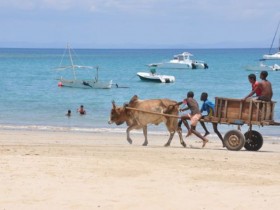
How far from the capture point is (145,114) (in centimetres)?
1911

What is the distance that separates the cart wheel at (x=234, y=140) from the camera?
17.8 metres

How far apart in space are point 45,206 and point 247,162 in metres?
6.22

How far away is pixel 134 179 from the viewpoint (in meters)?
12.1

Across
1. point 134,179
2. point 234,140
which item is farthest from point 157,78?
point 134,179

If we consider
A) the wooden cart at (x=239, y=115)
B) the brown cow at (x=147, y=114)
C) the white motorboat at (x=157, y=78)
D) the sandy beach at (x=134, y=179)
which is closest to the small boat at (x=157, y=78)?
the white motorboat at (x=157, y=78)

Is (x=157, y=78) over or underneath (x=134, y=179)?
over

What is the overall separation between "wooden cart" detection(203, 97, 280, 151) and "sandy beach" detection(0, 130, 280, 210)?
87 cm

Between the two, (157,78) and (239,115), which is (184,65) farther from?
(239,115)

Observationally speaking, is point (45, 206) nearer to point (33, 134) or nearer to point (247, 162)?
point (247, 162)

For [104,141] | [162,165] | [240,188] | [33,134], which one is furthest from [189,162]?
[33,134]

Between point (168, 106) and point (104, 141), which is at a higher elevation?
point (168, 106)

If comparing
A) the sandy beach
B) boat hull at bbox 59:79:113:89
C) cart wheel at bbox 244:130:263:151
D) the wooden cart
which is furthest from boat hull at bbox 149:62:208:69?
the sandy beach

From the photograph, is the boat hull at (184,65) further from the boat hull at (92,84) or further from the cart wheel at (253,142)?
the cart wheel at (253,142)

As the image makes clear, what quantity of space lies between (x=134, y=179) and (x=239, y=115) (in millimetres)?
5983
